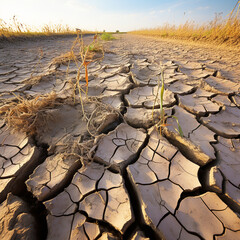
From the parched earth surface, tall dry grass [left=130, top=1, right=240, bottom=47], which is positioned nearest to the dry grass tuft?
the parched earth surface

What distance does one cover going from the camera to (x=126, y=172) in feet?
3.12

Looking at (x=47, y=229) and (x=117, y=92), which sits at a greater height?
(x=117, y=92)

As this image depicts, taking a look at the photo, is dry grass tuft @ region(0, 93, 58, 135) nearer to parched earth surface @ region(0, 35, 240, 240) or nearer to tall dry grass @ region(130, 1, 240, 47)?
parched earth surface @ region(0, 35, 240, 240)

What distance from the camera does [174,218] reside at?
0.72 metres

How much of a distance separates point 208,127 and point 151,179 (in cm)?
81

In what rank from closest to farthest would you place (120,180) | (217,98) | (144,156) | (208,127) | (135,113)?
1. (120,180)
2. (144,156)
3. (208,127)
4. (135,113)
5. (217,98)

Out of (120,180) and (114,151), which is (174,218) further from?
(114,151)

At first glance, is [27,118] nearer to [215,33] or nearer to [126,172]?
[126,172]

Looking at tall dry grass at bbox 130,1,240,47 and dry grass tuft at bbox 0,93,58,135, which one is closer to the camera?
dry grass tuft at bbox 0,93,58,135

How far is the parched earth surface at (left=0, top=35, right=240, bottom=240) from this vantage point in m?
0.70

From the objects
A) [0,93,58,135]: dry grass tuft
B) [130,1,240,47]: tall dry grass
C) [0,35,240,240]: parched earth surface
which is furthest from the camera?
[130,1,240,47]: tall dry grass

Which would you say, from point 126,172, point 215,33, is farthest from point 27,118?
point 215,33

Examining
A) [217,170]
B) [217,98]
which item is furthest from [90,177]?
[217,98]

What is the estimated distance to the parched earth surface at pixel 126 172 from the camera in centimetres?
70
